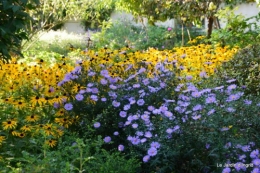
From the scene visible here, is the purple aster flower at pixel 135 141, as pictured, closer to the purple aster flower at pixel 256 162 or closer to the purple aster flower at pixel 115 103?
the purple aster flower at pixel 115 103

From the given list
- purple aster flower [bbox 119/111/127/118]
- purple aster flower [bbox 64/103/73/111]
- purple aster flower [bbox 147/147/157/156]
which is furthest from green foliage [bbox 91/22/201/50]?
purple aster flower [bbox 147/147/157/156]

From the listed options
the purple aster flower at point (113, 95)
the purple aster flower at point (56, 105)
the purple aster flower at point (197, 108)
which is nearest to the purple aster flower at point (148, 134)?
the purple aster flower at point (197, 108)

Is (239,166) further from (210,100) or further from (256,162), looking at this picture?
(210,100)

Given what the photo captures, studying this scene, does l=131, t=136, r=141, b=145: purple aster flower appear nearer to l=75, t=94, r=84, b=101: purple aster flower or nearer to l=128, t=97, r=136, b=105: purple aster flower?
l=128, t=97, r=136, b=105: purple aster flower

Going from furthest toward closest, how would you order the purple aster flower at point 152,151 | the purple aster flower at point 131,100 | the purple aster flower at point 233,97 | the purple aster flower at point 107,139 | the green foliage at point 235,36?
the green foliage at point 235,36 < the purple aster flower at point 131,100 < the purple aster flower at point 107,139 < the purple aster flower at point 233,97 < the purple aster flower at point 152,151

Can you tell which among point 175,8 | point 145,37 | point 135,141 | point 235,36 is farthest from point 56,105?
point 145,37

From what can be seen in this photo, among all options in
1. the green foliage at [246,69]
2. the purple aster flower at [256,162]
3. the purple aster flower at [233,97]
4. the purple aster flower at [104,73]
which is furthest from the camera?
the green foliage at [246,69]

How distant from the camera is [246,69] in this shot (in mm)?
4656

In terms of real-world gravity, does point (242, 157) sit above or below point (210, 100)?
below

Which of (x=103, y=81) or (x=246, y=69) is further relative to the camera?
(x=246, y=69)

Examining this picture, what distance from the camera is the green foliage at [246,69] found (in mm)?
4430

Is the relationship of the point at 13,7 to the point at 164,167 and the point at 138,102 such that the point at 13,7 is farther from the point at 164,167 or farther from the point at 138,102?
the point at 164,167

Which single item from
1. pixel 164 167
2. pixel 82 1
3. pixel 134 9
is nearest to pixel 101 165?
pixel 164 167

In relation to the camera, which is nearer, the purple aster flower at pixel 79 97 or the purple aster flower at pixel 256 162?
the purple aster flower at pixel 256 162
